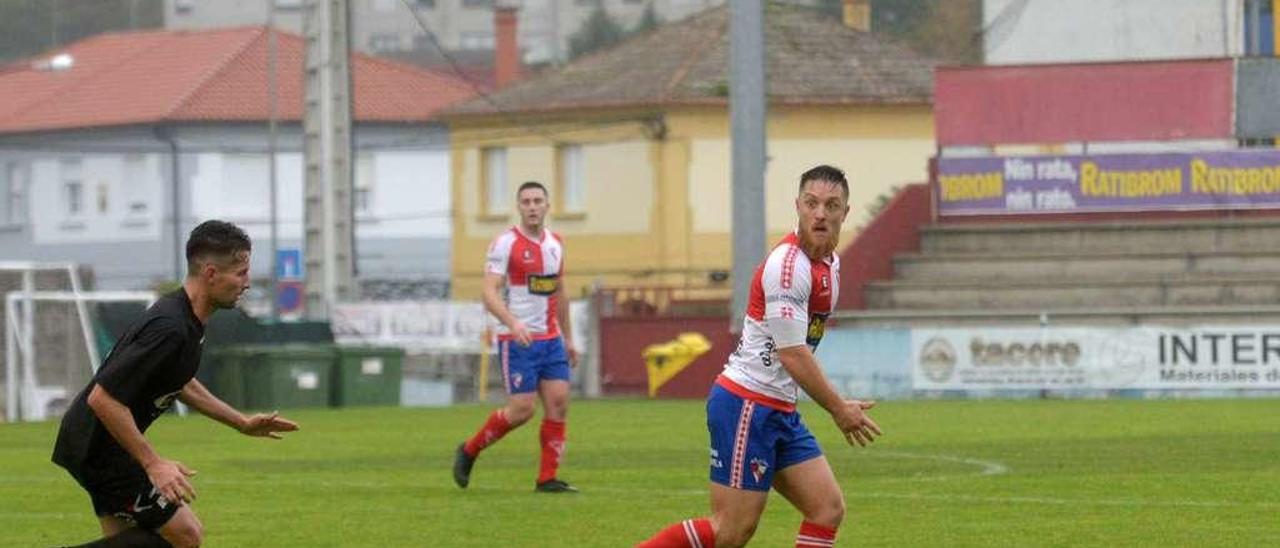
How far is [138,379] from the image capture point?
9234mm

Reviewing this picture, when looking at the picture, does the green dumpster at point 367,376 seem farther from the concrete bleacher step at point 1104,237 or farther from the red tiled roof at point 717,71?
the red tiled roof at point 717,71

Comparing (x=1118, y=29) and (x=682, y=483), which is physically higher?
(x=1118, y=29)

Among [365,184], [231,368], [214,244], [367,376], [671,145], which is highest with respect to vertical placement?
[671,145]

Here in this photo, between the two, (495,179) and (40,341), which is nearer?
(40,341)

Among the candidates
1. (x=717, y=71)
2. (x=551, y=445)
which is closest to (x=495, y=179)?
(x=717, y=71)

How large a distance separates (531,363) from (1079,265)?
896 inches

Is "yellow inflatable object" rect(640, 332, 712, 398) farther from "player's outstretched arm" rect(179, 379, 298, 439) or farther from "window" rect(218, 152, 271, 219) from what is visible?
"window" rect(218, 152, 271, 219)

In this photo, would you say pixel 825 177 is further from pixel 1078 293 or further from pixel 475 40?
pixel 475 40

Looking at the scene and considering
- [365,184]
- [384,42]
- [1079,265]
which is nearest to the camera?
[1079,265]

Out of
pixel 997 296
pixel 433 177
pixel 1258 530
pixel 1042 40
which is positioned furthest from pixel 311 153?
pixel 433 177

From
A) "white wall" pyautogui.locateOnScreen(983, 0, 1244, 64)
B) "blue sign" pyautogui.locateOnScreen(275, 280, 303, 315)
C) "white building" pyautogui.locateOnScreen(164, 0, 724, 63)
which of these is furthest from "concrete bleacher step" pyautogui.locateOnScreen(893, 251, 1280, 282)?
"white building" pyautogui.locateOnScreen(164, 0, 724, 63)

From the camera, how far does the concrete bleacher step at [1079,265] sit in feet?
125

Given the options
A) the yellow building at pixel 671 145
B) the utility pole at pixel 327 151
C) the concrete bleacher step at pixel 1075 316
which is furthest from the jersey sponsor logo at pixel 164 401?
the yellow building at pixel 671 145

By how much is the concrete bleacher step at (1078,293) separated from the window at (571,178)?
80.0ft
